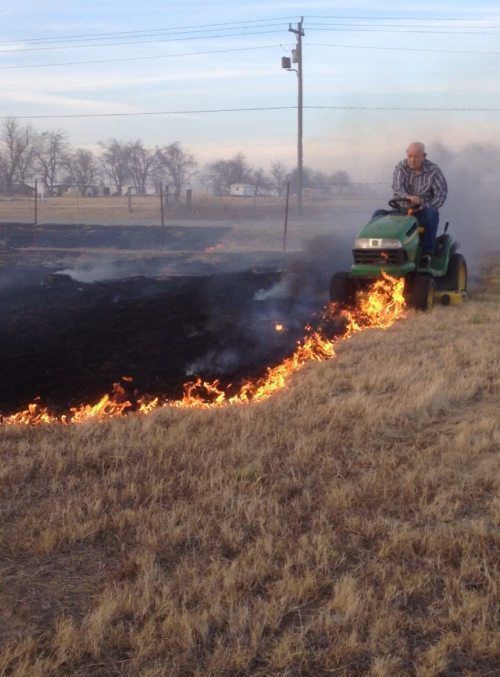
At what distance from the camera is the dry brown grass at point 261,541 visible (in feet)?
10.5

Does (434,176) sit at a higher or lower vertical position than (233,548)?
higher

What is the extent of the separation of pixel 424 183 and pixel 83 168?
217 feet

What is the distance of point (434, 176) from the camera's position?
11.2 meters

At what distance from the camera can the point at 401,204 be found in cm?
1136

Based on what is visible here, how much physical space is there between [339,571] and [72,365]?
17.6 feet

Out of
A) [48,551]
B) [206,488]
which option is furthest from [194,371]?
[48,551]

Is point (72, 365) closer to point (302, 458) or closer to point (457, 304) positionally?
point (302, 458)

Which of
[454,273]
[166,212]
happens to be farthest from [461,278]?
[166,212]

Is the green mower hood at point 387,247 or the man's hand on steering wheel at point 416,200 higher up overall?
the man's hand on steering wheel at point 416,200

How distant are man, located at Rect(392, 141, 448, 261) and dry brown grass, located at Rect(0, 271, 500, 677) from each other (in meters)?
4.96

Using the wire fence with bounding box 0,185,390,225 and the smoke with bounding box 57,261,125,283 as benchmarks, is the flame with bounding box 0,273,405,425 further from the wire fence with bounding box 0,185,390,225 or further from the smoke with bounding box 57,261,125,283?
the wire fence with bounding box 0,185,390,225

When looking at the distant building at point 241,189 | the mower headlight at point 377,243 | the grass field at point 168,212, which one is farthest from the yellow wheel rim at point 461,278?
the distant building at point 241,189

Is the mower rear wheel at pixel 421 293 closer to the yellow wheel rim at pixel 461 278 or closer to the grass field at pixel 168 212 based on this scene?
the yellow wheel rim at pixel 461 278

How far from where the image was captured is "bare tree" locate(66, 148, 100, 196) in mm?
73250
